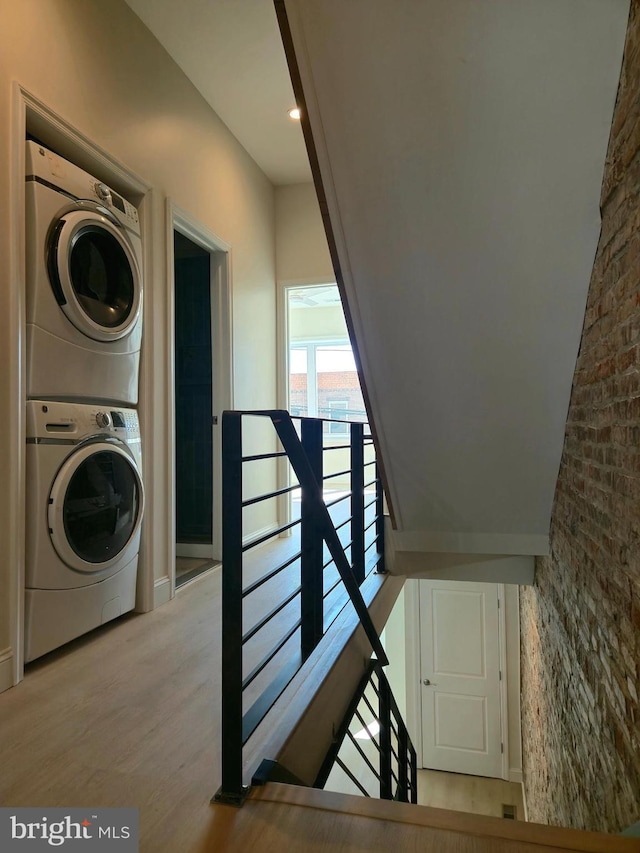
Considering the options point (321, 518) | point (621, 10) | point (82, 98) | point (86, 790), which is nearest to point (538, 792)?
point (321, 518)

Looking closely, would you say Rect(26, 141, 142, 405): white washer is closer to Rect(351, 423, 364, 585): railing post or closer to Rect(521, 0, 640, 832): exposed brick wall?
Rect(351, 423, 364, 585): railing post

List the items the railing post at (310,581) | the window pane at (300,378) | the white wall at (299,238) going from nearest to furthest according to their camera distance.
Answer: the railing post at (310,581) → the white wall at (299,238) → the window pane at (300,378)

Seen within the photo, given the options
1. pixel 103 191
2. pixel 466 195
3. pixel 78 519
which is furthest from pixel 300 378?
pixel 466 195

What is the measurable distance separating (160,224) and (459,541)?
89.6 inches

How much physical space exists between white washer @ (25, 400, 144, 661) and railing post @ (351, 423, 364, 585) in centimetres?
99

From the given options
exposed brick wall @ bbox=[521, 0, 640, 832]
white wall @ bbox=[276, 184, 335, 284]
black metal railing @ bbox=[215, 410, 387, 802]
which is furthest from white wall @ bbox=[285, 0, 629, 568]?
white wall @ bbox=[276, 184, 335, 284]

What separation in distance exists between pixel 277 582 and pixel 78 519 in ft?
4.12

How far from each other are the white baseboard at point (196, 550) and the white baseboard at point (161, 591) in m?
0.84

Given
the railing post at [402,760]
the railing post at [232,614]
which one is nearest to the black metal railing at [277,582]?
Answer: the railing post at [232,614]

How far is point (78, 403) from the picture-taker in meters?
2.15

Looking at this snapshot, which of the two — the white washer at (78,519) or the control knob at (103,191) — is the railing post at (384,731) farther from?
the control knob at (103,191)

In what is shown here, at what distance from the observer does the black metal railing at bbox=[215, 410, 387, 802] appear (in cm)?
124

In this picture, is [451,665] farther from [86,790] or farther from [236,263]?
[86,790]

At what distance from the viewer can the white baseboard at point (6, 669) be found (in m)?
1.75
